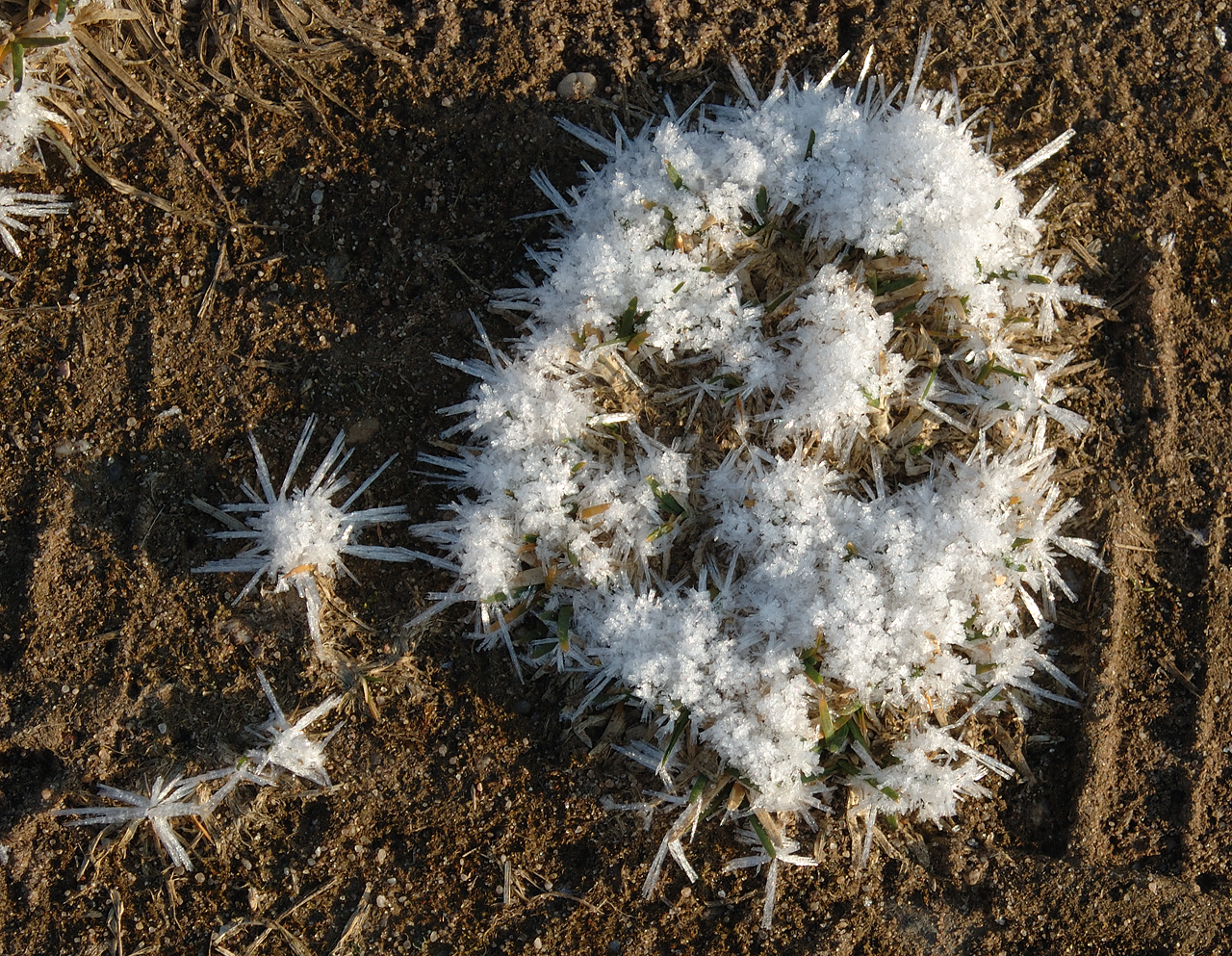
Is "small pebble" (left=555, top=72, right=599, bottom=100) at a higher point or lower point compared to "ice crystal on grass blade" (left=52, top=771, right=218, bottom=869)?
higher

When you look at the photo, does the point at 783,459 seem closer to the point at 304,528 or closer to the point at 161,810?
the point at 304,528

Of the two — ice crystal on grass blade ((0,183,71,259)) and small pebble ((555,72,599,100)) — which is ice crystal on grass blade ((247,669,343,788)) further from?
small pebble ((555,72,599,100))

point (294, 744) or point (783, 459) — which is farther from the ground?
point (783, 459)

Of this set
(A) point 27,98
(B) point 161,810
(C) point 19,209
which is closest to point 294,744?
(B) point 161,810

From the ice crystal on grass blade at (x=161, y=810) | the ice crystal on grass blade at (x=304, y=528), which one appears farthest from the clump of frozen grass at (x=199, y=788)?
the ice crystal on grass blade at (x=304, y=528)

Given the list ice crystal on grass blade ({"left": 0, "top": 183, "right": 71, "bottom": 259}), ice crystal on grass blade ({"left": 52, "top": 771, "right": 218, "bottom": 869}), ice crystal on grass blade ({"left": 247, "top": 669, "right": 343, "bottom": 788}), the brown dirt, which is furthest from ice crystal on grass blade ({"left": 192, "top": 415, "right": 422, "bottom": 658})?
ice crystal on grass blade ({"left": 0, "top": 183, "right": 71, "bottom": 259})

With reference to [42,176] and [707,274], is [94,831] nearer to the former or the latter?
[42,176]
